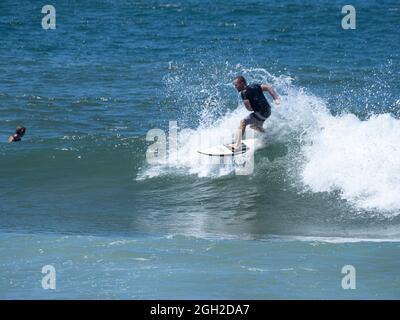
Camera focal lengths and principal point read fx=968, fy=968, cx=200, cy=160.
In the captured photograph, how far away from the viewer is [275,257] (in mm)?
13578

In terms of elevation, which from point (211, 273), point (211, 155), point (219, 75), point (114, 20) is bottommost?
point (211, 273)

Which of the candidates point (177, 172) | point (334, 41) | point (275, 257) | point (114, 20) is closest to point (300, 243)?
point (275, 257)

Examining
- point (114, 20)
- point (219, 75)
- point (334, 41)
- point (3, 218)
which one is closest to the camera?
point (3, 218)

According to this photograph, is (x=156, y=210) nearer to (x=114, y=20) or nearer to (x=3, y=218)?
(x=3, y=218)

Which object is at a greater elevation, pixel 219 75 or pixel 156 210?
pixel 219 75

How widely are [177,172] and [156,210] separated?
1.98 m

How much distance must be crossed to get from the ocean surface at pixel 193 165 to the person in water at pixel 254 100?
114cm

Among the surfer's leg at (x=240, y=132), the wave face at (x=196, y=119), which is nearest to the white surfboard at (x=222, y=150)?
the surfer's leg at (x=240, y=132)

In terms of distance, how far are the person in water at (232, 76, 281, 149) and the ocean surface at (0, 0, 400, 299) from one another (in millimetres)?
1136

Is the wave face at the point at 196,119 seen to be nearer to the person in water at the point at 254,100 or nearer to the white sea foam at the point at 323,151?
the white sea foam at the point at 323,151

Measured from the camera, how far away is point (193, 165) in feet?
61.9
